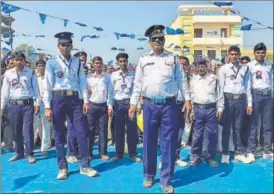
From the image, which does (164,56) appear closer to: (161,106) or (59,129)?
(161,106)

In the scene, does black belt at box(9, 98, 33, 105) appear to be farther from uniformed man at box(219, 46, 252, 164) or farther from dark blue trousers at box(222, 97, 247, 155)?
dark blue trousers at box(222, 97, 247, 155)

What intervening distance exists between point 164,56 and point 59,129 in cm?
177

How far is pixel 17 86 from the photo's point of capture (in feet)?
18.1

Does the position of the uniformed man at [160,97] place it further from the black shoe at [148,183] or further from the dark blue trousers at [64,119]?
the dark blue trousers at [64,119]

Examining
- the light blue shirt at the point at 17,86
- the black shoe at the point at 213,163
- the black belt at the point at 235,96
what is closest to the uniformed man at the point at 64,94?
the light blue shirt at the point at 17,86

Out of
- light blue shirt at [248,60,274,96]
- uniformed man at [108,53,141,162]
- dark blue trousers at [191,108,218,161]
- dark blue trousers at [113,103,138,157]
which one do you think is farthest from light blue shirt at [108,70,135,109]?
light blue shirt at [248,60,274,96]

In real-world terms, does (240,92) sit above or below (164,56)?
below

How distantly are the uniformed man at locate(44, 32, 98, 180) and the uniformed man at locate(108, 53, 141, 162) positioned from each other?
2.78ft

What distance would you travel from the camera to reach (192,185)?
14.4 ft

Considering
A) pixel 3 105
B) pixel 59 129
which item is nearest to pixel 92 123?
pixel 59 129

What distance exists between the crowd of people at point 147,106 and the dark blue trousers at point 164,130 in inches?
0.5

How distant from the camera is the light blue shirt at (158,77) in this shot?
4164mm

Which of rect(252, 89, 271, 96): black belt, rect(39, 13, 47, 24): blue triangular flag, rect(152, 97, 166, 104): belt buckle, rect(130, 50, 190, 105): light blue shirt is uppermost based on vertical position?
rect(39, 13, 47, 24): blue triangular flag

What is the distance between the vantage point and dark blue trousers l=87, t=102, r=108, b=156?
5.65 meters
